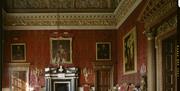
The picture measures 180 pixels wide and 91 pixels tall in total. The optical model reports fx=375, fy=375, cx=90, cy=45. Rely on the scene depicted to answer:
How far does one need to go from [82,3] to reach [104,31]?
220 centimetres

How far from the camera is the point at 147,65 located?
12.9m

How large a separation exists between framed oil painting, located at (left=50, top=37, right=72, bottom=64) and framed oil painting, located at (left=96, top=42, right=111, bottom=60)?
5.66ft

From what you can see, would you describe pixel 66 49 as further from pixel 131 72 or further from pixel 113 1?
pixel 131 72

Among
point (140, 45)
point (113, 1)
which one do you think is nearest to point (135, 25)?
point (140, 45)

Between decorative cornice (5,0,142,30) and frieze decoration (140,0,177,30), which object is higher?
decorative cornice (5,0,142,30)

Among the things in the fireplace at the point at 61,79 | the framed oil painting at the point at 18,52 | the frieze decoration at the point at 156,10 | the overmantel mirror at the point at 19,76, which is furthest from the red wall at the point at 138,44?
the framed oil painting at the point at 18,52

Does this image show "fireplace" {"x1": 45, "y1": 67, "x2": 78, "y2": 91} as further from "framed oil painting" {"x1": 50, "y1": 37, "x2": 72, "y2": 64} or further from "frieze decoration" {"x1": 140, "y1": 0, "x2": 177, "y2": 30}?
"frieze decoration" {"x1": 140, "y1": 0, "x2": 177, "y2": 30}

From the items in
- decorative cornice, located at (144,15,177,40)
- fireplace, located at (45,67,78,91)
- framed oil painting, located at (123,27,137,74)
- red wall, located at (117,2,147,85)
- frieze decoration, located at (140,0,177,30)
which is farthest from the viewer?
fireplace, located at (45,67,78,91)

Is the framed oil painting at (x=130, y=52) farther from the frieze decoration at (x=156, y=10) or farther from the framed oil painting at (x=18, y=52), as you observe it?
the framed oil painting at (x=18, y=52)

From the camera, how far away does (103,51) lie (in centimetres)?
2300

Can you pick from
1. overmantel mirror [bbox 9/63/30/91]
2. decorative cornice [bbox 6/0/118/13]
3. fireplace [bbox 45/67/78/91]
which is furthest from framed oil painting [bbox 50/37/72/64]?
decorative cornice [bbox 6/0/118/13]

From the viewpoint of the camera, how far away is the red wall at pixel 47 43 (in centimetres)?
2303

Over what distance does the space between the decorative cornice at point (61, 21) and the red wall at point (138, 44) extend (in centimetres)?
140

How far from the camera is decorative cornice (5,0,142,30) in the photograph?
75.5 ft
